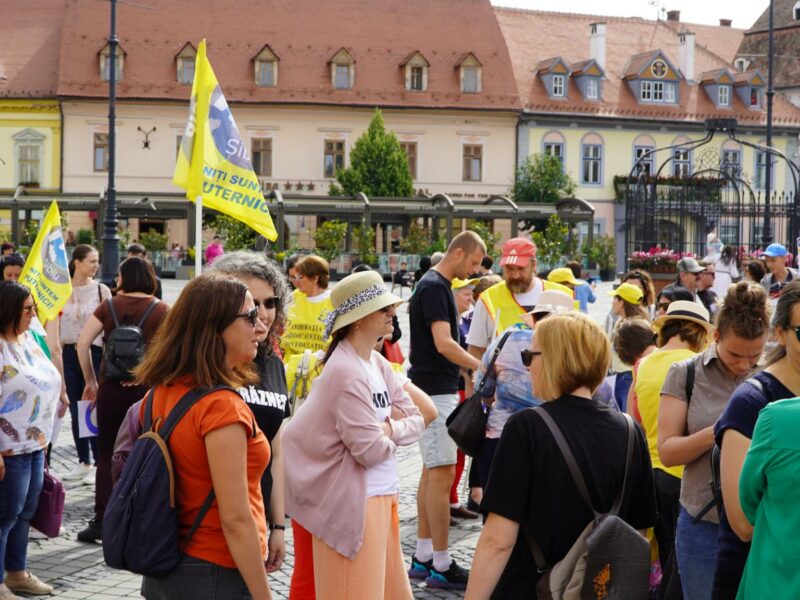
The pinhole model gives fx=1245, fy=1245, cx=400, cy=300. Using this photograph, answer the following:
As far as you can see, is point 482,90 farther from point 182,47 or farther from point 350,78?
point 182,47

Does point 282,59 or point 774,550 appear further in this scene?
point 282,59

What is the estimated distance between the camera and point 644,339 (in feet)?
21.9

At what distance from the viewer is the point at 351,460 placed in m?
4.62

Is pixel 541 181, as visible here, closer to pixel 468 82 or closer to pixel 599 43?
pixel 468 82

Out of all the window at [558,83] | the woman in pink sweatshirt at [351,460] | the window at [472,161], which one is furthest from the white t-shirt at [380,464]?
the window at [558,83]

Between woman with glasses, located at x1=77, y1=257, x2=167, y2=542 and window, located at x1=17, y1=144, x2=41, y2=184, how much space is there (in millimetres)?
45807

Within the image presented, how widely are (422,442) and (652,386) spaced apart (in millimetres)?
2200

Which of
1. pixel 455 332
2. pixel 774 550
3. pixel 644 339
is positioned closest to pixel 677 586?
pixel 774 550

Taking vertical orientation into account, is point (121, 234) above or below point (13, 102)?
below

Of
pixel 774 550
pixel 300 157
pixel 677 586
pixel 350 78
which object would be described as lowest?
pixel 677 586

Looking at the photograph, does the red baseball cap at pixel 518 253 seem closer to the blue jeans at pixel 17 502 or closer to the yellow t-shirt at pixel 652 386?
the yellow t-shirt at pixel 652 386

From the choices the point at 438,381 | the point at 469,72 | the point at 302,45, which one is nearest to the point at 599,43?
the point at 469,72

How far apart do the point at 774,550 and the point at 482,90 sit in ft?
172

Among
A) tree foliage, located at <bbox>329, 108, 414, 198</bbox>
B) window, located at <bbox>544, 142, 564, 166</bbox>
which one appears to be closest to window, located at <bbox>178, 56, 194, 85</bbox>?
tree foliage, located at <bbox>329, 108, 414, 198</bbox>
